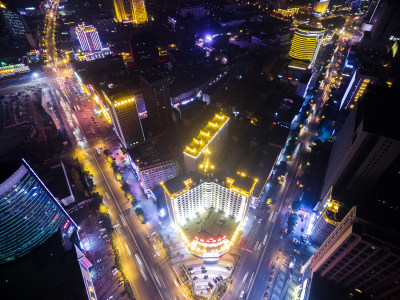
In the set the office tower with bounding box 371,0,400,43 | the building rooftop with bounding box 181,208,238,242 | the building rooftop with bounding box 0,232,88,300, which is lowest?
the building rooftop with bounding box 181,208,238,242

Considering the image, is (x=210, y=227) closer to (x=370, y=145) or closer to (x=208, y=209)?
(x=208, y=209)

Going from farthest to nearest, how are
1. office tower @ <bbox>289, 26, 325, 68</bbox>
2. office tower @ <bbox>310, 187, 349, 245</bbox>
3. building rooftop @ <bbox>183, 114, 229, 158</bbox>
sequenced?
office tower @ <bbox>289, 26, 325, 68</bbox> → building rooftop @ <bbox>183, 114, 229, 158</bbox> → office tower @ <bbox>310, 187, 349, 245</bbox>

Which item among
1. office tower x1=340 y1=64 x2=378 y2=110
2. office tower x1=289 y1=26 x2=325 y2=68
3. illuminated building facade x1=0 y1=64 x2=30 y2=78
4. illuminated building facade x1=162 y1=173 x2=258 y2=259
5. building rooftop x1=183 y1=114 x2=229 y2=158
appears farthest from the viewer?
illuminated building facade x1=0 y1=64 x2=30 y2=78

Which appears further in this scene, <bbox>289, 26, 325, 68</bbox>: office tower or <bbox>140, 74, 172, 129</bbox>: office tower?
<bbox>289, 26, 325, 68</bbox>: office tower

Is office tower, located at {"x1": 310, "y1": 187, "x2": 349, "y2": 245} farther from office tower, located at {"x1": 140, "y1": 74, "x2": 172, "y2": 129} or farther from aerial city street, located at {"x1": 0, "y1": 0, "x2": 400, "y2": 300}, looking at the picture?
office tower, located at {"x1": 140, "y1": 74, "x2": 172, "y2": 129}

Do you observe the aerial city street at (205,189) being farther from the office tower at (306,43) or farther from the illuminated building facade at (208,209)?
the office tower at (306,43)

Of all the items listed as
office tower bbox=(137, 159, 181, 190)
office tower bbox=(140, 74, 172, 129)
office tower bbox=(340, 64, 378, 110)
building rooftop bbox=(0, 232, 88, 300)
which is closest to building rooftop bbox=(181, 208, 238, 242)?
office tower bbox=(137, 159, 181, 190)

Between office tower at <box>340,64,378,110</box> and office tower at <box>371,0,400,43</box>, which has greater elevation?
office tower at <box>371,0,400,43</box>
